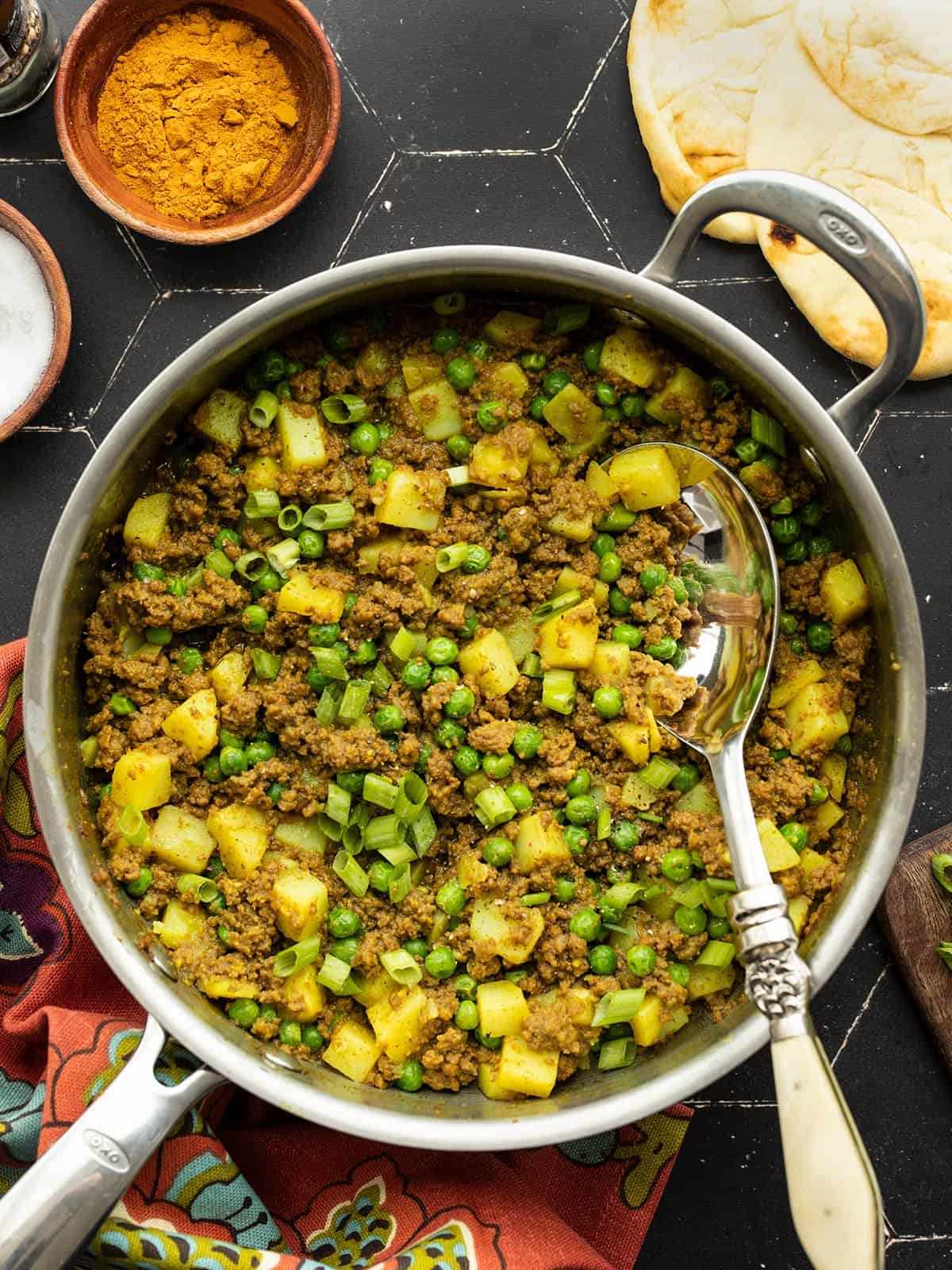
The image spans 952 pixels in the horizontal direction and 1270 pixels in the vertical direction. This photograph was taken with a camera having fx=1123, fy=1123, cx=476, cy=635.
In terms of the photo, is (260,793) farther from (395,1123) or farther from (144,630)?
(395,1123)

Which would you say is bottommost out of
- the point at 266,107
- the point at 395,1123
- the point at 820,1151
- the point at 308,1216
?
the point at 308,1216

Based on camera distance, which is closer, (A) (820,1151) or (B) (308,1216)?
(A) (820,1151)

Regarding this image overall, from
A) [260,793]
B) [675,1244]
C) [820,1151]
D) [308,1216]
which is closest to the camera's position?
[820,1151]

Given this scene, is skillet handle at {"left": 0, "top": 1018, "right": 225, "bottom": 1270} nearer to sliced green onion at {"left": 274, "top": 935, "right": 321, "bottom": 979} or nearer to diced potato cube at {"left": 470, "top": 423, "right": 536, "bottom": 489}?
sliced green onion at {"left": 274, "top": 935, "right": 321, "bottom": 979}

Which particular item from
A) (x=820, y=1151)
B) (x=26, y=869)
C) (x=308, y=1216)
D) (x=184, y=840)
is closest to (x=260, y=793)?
(x=184, y=840)

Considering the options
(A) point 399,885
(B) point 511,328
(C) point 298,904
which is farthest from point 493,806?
(B) point 511,328

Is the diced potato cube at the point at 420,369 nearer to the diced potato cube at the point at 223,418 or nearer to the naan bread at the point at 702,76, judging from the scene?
the diced potato cube at the point at 223,418

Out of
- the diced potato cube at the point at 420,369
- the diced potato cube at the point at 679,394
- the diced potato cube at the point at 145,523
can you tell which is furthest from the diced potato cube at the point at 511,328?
the diced potato cube at the point at 145,523
